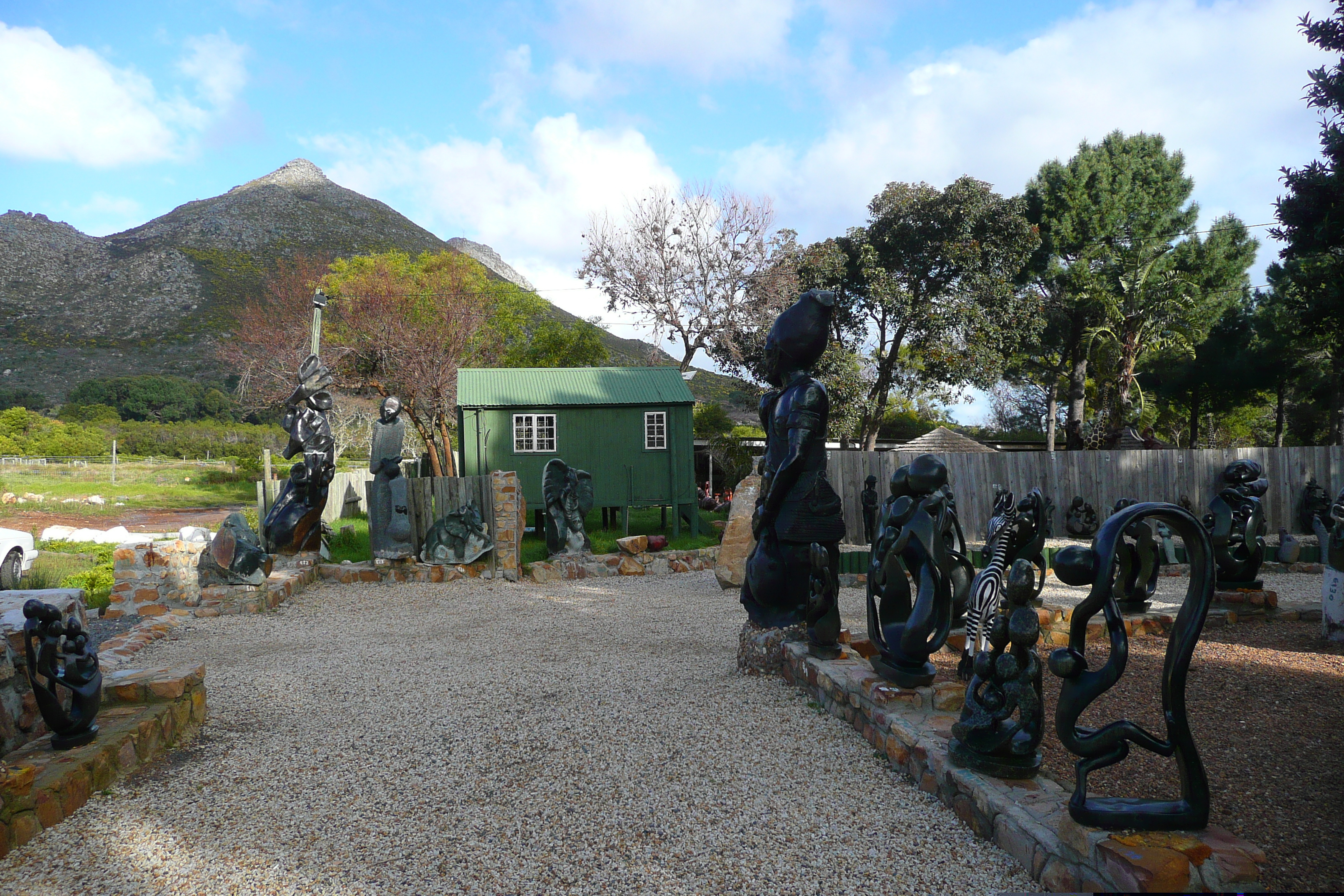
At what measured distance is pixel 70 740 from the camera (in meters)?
3.53

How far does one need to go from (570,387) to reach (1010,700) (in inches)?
521

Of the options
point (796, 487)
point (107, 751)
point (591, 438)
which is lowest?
point (107, 751)

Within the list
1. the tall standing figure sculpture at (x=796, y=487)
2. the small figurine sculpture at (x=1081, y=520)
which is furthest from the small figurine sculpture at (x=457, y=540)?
the small figurine sculpture at (x=1081, y=520)

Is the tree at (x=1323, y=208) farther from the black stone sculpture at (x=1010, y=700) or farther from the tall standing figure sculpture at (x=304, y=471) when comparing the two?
the tall standing figure sculpture at (x=304, y=471)

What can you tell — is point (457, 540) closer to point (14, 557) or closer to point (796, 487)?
point (14, 557)

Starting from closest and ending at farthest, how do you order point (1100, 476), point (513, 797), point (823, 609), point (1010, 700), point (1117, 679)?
1. point (1117, 679)
2. point (1010, 700)
3. point (513, 797)
4. point (823, 609)
5. point (1100, 476)

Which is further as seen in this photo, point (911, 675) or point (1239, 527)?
point (1239, 527)

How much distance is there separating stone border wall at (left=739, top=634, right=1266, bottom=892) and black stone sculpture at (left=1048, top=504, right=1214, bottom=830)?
0.06m

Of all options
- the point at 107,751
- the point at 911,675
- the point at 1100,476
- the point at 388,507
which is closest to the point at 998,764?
the point at 911,675

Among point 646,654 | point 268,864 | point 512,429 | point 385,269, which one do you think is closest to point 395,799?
point 268,864

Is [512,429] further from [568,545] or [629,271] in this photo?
[629,271]

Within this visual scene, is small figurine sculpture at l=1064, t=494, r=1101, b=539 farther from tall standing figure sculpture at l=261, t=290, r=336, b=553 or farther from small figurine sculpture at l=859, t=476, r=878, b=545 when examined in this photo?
tall standing figure sculpture at l=261, t=290, r=336, b=553

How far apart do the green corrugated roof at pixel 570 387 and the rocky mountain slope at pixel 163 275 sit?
29105 millimetres

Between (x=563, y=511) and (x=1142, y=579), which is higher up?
(x=563, y=511)
